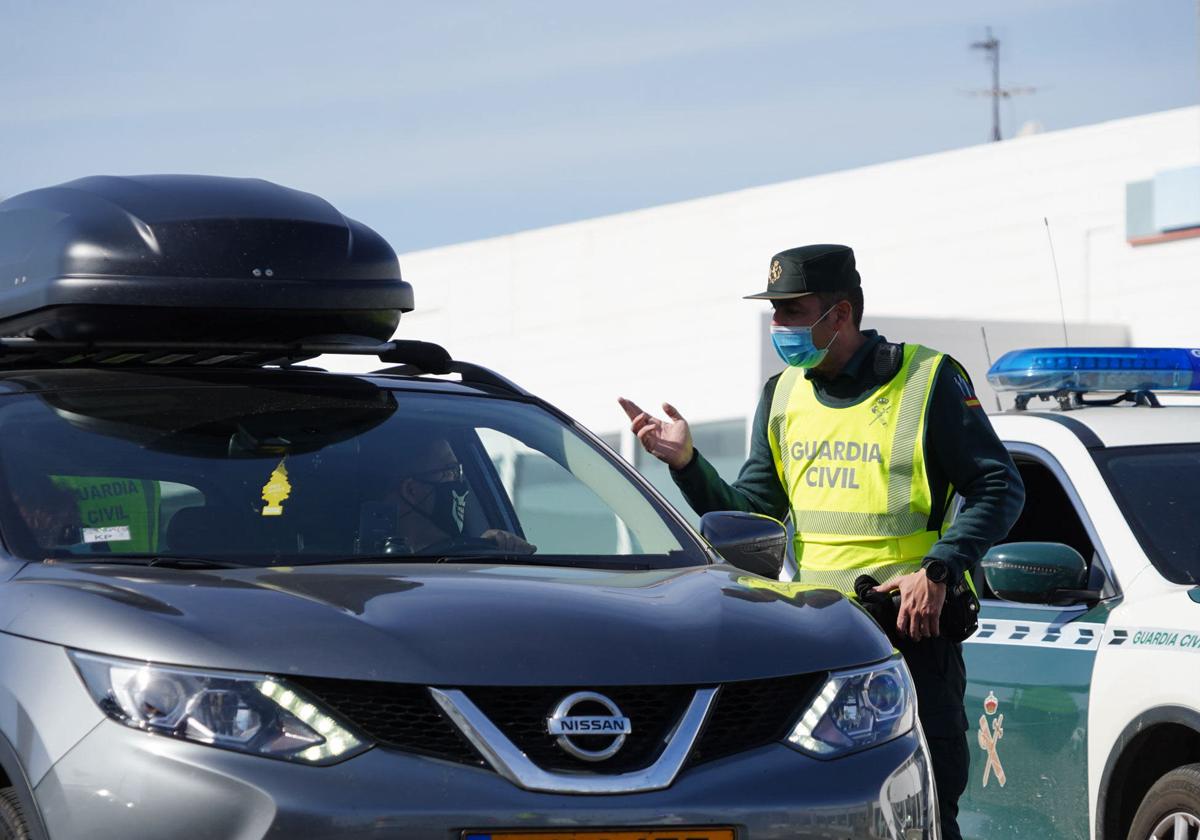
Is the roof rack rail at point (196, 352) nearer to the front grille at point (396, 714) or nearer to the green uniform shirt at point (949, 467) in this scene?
the green uniform shirt at point (949, 467)

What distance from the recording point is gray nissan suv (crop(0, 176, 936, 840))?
11.5ft

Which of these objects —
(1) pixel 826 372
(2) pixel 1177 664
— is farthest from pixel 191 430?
(2) pixel 1177 664

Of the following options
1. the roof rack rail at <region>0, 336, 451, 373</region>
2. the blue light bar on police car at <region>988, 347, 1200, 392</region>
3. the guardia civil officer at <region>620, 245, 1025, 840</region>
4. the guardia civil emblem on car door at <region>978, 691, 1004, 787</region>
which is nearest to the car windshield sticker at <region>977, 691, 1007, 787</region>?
the guardia civil emblem on car door at <region>978, 691, 1004, 787</region>

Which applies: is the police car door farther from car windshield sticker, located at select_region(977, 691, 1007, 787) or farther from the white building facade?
the white building facade

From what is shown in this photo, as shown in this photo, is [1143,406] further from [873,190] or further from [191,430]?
[873,190]

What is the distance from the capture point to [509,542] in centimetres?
488

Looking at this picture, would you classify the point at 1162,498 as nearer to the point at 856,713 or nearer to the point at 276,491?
the point at 856,713

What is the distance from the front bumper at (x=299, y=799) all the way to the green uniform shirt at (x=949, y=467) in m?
1.93

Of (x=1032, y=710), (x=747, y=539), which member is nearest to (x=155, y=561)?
(x=747, y=539)

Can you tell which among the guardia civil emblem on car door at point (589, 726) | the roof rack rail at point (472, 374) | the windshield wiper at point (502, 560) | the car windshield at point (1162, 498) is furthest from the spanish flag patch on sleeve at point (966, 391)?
the guardia civil emblem on car door at point (589, 726)

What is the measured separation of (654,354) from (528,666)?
22228 mm

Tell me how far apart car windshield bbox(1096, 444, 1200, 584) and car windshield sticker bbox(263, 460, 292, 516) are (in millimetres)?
2648

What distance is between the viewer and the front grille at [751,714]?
3.74 m

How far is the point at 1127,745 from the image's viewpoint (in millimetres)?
5684
